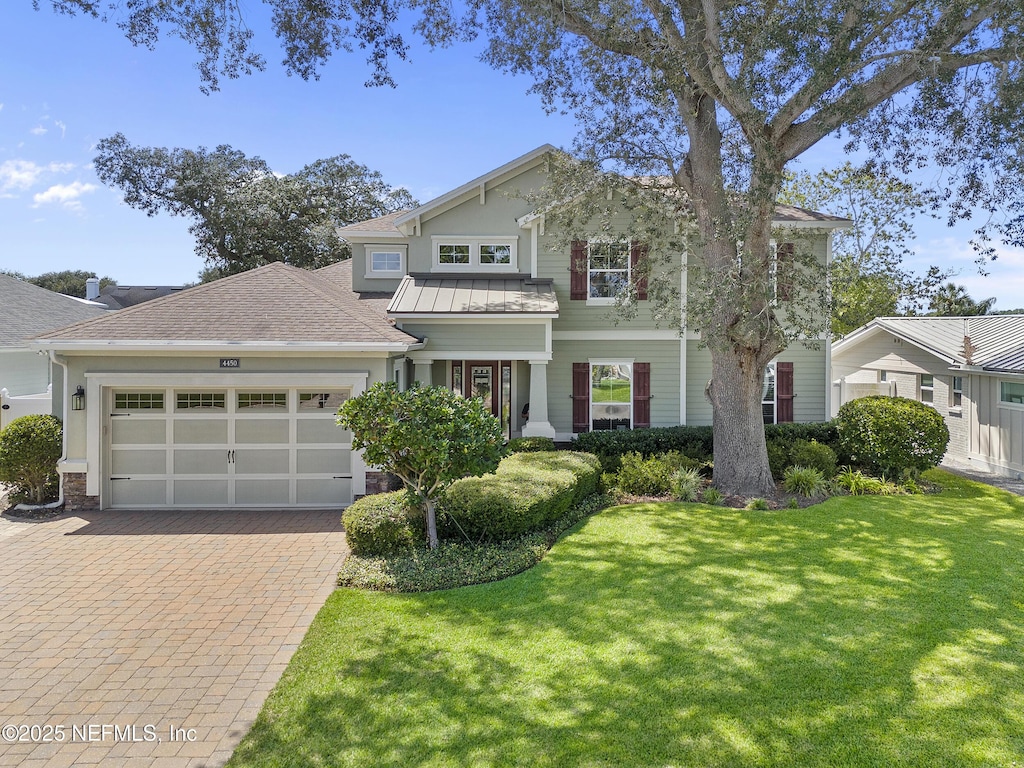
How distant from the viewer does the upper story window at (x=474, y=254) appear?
1537cm

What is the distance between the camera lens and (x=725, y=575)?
7.30m

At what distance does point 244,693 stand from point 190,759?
2.85 ft

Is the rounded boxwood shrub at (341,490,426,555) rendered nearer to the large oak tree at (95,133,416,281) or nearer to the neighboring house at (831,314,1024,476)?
the neighboring house at (831,314,1024,476)

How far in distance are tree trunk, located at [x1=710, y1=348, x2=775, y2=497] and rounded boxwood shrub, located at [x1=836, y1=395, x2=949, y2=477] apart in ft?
8.66

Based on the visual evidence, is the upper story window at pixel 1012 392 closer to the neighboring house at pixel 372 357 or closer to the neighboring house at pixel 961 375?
the neighboring house at pixel 961 375

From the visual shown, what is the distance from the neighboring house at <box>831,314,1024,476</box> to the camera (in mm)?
13969

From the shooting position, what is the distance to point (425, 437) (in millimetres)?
7566

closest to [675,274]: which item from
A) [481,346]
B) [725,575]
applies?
[481,346]

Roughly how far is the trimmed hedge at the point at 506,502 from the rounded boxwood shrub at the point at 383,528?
399mm

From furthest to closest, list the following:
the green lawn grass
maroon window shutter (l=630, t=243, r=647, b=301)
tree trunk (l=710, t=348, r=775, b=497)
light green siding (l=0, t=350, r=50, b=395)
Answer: light green siding (l=0, t=350, r=50, b=395)
maroon window shutter (l=630, t=243, r=647, b=301)
tree trunk (l=710, t=348, r=775, b=497)
the green lawn grass

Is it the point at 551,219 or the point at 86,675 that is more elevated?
the point at 551,219

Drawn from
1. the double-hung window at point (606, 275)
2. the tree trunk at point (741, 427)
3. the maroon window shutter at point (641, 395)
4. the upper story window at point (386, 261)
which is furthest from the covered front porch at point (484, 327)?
the tree trunk at point (741, 427)

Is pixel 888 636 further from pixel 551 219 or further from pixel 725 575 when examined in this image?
pixel 551 219

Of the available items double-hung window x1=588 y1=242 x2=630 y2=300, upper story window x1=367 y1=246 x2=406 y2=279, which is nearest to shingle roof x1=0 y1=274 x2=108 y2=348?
upper story window x1=367 y1=246 x2=406 y2=279
